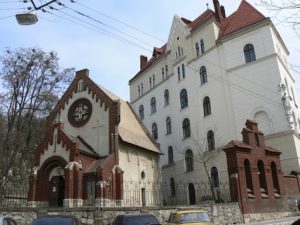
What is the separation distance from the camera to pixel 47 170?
91.0 ft

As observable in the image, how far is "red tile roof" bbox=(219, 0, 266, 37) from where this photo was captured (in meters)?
37.1

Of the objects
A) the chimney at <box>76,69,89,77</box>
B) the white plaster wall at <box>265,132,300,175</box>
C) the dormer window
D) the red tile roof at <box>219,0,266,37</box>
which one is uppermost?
the red tile roof at <box>219,0,266,37</box>

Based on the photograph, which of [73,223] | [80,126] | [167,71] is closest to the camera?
[73,223]

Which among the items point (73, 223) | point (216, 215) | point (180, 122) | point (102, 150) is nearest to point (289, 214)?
point (216, 215)

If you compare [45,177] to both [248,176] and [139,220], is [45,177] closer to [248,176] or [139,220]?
[248,176]

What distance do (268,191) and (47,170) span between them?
1677cm

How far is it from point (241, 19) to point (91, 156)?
22833mm

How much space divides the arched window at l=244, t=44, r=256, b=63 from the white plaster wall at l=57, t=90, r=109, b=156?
15916 mm

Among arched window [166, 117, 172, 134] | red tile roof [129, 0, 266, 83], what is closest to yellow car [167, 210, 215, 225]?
red tile roof [129, 0, 266, 83]

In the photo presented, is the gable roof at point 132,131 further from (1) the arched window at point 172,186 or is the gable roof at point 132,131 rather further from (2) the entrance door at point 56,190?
(1) the arched window at point 172,186

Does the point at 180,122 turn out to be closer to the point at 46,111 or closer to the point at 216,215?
the point at 46,111

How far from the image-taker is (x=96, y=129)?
100 ft

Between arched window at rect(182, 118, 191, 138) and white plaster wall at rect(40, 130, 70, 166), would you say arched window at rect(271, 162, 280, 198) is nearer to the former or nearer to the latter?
arched window at rect(182, 118, 191, 138)

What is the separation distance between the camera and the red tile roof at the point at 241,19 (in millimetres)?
37138
